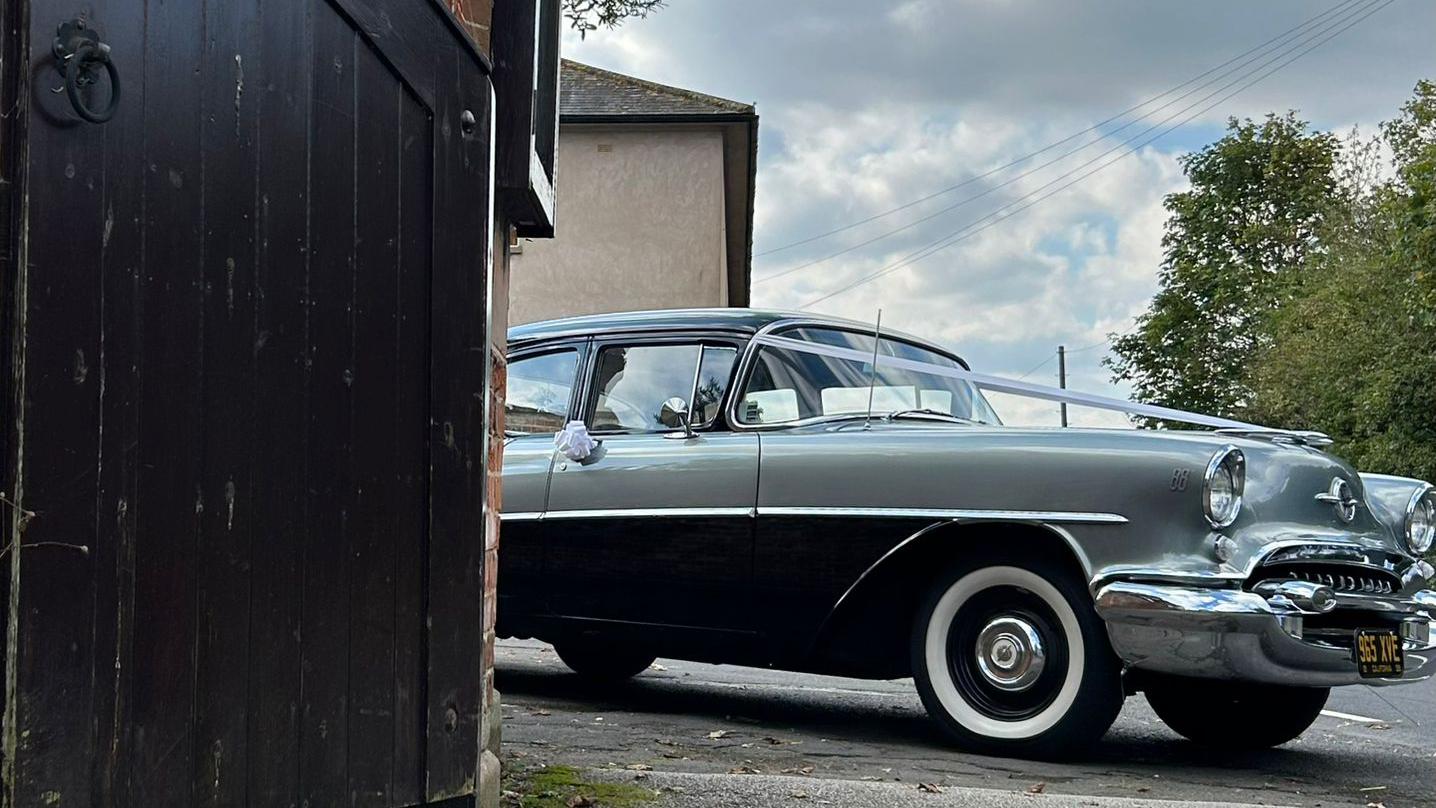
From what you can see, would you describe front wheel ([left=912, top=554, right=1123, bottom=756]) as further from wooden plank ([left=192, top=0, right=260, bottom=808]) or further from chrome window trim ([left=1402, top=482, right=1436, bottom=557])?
wooden plank ([left=192, top=0, right=260, bottom=808])

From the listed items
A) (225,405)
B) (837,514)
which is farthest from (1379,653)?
(225,405)

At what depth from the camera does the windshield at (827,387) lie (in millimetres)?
6211

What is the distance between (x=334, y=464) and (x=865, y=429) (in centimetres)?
328

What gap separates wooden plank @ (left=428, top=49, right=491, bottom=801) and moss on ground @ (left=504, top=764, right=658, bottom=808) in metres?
0.70

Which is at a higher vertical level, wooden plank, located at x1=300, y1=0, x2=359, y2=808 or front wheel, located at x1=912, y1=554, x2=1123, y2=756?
wooden plank, located at x1=300, y1=0, x2=359, y2=808

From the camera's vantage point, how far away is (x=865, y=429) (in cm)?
597

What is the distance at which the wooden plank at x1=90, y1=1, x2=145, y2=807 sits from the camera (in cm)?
252

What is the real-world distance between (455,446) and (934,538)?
8.87ft

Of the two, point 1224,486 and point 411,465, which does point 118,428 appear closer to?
point 411,465

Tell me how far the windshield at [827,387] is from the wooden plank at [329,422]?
3.32 meters

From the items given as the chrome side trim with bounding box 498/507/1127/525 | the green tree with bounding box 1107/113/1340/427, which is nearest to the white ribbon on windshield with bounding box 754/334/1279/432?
the chrome side trim with bounding box 498/507/1127/525

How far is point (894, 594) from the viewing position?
18.6 feet

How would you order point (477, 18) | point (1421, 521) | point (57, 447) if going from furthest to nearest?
point (1421, 521) → point (477, 18) → point (57, 447)

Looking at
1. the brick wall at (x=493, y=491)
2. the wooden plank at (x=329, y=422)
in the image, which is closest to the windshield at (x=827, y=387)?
the brick wall at (x=493, y=491)
